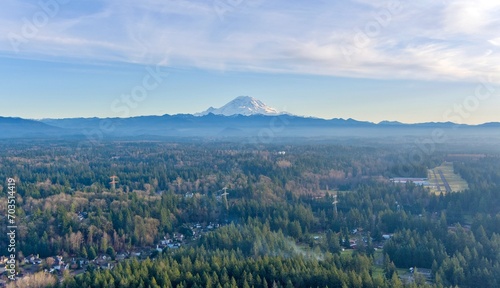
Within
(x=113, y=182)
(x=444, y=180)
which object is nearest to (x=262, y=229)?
(x=113, y=182)

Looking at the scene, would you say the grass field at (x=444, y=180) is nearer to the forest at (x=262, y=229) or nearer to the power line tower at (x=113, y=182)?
the forest at (x=262, y=229)

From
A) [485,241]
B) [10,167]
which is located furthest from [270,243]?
[10,167]

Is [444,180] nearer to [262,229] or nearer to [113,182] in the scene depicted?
[262,229]

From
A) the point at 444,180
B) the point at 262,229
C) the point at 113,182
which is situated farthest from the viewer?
the point at 444,180

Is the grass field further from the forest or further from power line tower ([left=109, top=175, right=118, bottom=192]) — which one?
power line tower ([left=109, top=175, right=118, bottom=192])

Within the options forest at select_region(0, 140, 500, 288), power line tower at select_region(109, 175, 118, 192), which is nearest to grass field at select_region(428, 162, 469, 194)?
forest at select_region(0, 140, 500, 288)

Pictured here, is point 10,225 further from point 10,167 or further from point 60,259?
point 10,167

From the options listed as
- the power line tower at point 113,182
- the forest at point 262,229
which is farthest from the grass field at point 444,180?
the power line tower at point 113,182
